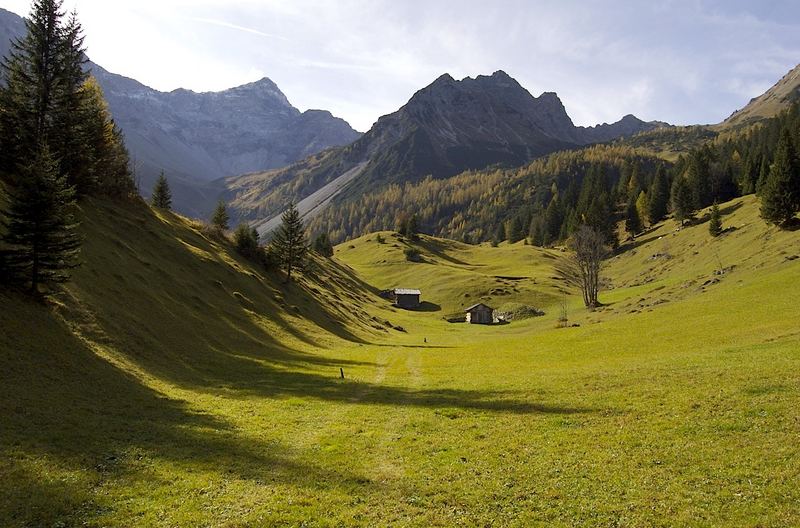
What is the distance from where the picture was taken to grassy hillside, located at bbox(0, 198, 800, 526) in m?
13.4

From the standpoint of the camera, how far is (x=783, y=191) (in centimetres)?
8594

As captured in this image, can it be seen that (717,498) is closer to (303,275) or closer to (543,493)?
(543,493)

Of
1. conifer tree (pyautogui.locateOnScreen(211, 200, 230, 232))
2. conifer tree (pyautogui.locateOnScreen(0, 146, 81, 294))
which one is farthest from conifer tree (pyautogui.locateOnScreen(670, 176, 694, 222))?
conifer tree (pyautogui.locateOnScreen(0, 146, 81, 294))

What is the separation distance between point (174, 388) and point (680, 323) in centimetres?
4741

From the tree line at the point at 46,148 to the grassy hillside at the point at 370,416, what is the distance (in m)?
3.62

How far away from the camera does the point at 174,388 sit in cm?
3000

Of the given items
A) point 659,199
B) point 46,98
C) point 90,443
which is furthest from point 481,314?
point 90,443

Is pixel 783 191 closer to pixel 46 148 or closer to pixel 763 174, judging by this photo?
pixel 763 174

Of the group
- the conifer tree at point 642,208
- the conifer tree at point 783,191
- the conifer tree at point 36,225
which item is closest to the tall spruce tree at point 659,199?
the conifer tree at point 642,208

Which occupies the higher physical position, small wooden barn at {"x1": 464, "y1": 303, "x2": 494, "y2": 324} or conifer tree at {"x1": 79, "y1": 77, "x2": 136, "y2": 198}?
conifer tree at {"x1": 79, "y1": 77, "x2": 136, "y2": 198}

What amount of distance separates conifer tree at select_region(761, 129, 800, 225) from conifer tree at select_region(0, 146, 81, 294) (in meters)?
105

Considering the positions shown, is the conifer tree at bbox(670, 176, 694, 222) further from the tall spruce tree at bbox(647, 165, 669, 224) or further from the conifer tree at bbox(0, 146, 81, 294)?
the conifer tree at bbox(0, 146, 81, 294)

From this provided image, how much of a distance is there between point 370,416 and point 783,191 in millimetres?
95235

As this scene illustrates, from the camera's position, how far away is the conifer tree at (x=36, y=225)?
30984 millimetres
